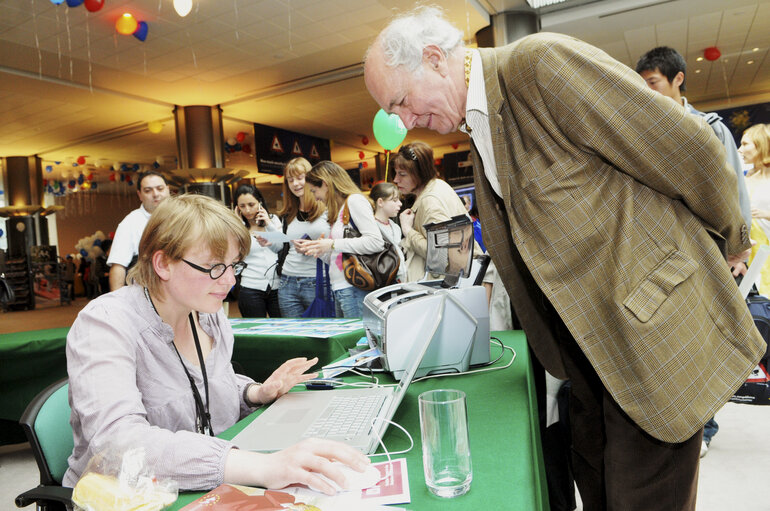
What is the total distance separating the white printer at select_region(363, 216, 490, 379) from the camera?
1370 millimetres

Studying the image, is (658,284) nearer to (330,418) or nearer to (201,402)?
(330,418)

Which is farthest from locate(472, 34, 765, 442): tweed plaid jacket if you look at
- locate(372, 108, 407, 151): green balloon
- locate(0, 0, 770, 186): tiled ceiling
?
locate(0, 0, 770, 186): tiled ceiling

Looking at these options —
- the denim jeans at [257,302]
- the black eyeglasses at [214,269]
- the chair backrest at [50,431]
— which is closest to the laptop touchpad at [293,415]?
the black eyeglasses at [214,269]

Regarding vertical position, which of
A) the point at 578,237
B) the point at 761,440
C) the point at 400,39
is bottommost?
the point at 761,440

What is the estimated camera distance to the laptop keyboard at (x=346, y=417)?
101 centimetres

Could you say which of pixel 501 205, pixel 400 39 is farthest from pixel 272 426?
pixel 400 39

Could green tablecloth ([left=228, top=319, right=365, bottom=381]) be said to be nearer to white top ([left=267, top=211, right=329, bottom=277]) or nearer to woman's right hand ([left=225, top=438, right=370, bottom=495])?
white top ([left=267, top=211, right=329, bottom=277])

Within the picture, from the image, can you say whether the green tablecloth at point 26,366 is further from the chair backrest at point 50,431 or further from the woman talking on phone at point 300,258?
the chair backrest at point 50,431

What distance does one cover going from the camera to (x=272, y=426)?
1104 millimetres

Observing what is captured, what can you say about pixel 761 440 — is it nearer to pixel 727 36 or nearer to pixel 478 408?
pixel 478 408

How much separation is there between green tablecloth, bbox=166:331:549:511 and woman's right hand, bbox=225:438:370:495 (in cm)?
9

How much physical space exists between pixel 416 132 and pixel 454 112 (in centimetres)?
1071

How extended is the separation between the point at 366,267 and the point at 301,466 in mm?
2091

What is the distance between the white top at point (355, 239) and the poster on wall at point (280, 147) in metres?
7.34
